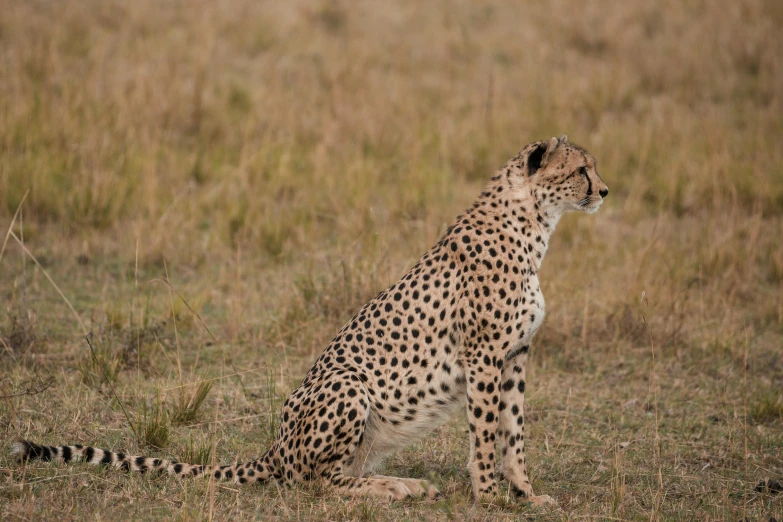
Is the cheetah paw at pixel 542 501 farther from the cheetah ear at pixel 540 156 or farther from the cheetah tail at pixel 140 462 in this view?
the cheetah ear at pixel 540 156

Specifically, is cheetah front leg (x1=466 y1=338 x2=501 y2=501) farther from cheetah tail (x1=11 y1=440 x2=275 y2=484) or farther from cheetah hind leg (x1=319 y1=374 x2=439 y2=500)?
cheetah tail (x1=11 y1=440 x2=275 y2=484)

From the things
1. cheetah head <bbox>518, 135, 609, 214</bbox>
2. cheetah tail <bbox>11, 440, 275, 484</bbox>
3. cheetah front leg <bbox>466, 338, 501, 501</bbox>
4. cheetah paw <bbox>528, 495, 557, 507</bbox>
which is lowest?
cheetah paw <bbox>528, 495, 557, 507</bbox>

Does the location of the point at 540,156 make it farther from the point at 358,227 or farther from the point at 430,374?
the point at 358,227

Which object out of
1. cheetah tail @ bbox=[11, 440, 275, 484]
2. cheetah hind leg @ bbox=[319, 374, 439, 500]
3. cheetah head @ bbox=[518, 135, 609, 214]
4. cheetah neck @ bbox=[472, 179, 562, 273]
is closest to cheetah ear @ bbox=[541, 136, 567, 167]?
cheetah head @ bbox=[518, 135, 609, 214]

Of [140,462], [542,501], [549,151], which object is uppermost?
[549,151]

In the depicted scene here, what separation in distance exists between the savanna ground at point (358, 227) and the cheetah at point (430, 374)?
0.11m

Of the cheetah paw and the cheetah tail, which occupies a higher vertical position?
the cheetah tail

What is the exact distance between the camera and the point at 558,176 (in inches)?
172

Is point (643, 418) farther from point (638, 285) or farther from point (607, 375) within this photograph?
point (638, 285)

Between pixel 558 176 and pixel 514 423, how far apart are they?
1051 millimetres

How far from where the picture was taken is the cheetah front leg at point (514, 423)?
4270 millimetres

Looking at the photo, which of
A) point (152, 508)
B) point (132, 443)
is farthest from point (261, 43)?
point (152, 508)

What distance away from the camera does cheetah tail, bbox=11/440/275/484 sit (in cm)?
394

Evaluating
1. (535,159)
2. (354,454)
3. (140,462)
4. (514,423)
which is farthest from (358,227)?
(140,462)
